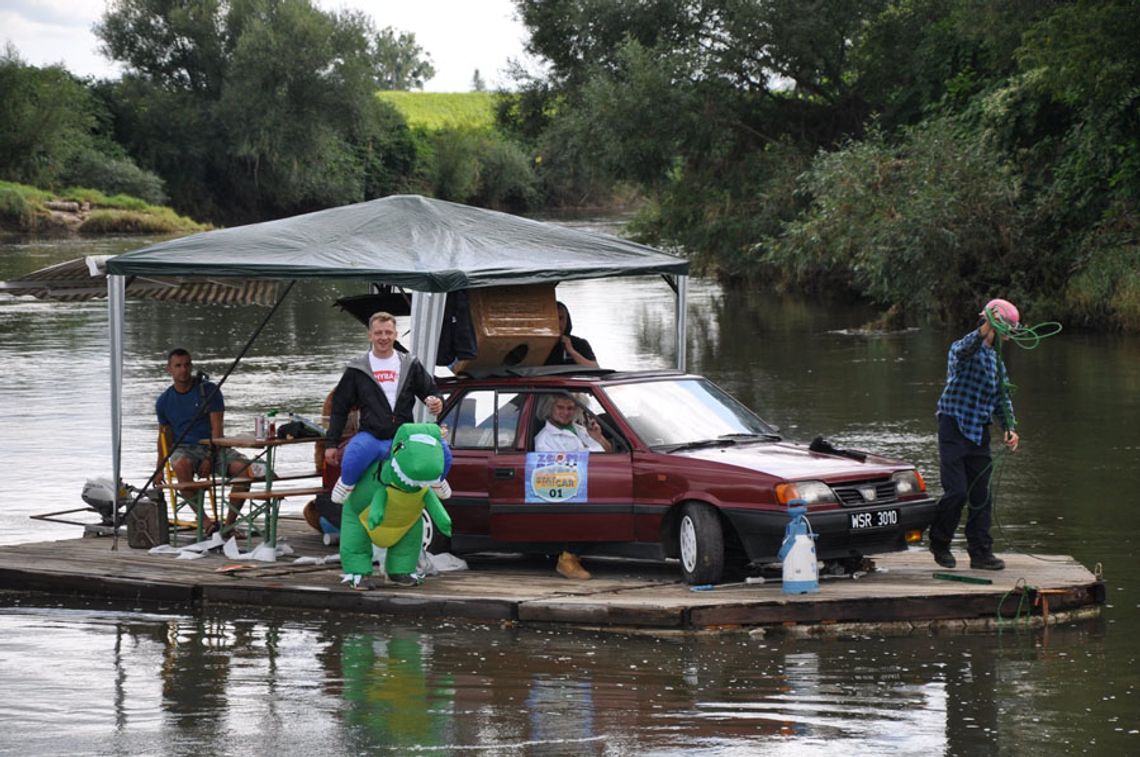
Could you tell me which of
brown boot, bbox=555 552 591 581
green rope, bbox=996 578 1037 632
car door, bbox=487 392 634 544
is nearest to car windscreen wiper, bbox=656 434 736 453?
car door, bbox=487 392 634 544

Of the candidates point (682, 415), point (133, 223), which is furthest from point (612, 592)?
point (133, 223)

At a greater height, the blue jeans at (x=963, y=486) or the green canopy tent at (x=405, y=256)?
the green canopy tent at (x=405, y=256)

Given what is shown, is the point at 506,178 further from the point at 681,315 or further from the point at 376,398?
the point at 376,398

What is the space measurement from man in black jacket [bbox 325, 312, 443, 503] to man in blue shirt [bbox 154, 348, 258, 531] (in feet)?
6.46

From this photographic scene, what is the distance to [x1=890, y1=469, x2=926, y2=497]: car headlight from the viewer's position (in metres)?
12.1

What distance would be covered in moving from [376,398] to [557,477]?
4.47 ft

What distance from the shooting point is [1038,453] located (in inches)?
811

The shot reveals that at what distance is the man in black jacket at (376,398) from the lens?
1211cm

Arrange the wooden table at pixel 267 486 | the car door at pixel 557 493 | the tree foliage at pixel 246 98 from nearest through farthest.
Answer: the car door at pixel 557 493 → the wooden table at pixel 267 486 → the tree foliage at pixel 246 98

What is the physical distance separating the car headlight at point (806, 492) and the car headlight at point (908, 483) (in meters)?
0.59

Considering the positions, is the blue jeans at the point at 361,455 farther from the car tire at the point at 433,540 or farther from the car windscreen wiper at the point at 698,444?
the car windscreen wiper at the point at 698,444

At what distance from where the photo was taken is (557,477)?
12.6 meters

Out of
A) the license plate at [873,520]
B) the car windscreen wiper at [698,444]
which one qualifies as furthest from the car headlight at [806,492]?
the car windscreen wiper at [698,444]

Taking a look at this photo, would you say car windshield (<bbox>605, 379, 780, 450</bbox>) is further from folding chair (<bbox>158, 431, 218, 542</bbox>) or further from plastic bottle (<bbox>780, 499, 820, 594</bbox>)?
folding chair (<bbox>158, 431, 218, 542</bbox>)
